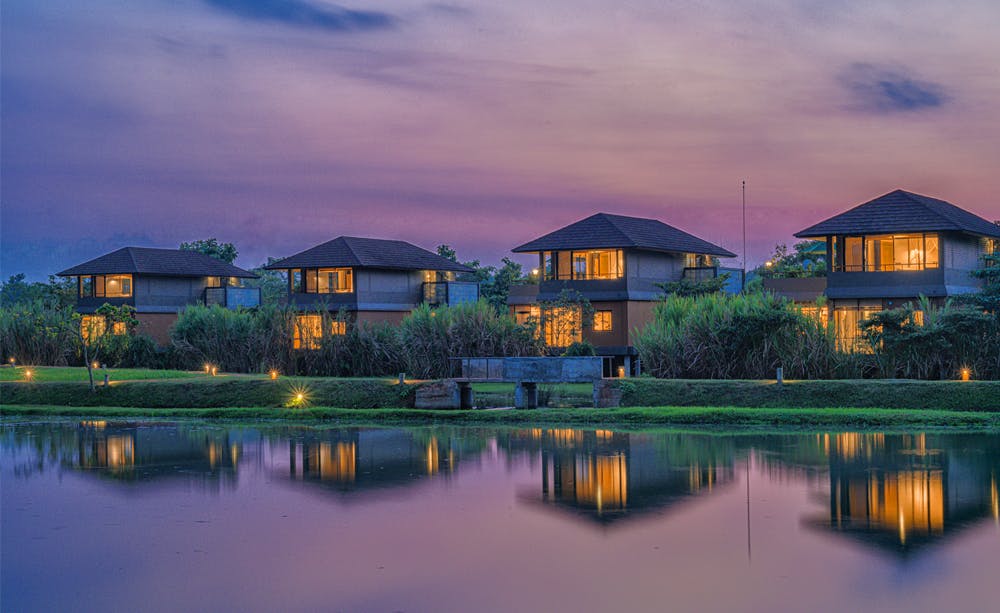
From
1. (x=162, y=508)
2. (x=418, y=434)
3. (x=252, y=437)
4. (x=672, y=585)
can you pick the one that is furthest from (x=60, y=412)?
(x=672, y=585)

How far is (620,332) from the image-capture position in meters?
50.2

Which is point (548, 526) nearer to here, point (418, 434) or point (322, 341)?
point (418, 434)

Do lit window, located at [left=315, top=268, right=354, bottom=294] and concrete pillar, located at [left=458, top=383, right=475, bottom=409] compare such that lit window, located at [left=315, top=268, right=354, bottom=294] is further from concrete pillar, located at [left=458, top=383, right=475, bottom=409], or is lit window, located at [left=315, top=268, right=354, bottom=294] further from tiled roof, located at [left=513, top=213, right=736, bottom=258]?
concrete pillar, located at [left=458, top=383, right=475, bottom=409]

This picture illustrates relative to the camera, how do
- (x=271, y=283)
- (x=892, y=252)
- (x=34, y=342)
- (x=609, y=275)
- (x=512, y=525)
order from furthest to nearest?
1. (x=271, y=283)
2. (x=34, y=342)
3. (x=609, y=275)
4. (x=892, y=252)
5. (x=512, y=525)

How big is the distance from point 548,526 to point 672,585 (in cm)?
409

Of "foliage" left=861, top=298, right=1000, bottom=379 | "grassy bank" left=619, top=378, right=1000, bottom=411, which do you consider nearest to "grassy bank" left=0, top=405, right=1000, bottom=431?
"grassy bank" left=619, top=378, right=1000, bottom=411

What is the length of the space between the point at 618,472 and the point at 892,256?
975 inches

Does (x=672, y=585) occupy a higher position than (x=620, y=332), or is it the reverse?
(x=620, y=332)

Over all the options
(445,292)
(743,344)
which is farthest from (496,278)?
(743,344)

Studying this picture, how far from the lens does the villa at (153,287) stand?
214 feet

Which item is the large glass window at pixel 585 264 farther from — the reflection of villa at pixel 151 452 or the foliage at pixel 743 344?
the reflection of villa at pixel 151 452

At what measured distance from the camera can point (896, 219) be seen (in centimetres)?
4416

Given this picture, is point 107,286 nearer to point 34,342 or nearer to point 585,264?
point 34,342

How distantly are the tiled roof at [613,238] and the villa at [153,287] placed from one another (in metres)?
21.6
